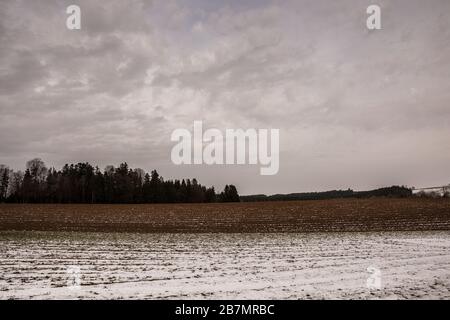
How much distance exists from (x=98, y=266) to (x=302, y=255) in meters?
8.32

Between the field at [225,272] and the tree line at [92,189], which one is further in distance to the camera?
the tree line at [92,189]

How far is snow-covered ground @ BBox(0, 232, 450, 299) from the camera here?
853 centimetres

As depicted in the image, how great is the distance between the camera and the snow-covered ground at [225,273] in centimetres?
853

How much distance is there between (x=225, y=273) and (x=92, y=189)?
110 metres

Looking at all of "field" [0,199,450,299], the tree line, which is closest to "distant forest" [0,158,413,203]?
the tree line

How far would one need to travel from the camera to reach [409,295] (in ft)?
26.8

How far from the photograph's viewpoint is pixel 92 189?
112 m

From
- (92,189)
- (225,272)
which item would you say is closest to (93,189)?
(92,189)

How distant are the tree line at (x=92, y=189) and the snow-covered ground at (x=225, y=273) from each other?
97.5m

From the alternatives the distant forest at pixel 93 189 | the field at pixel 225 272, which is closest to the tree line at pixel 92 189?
the distant forest at pixel 93 189

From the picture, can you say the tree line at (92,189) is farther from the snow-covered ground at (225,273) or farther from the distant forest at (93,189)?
the snow-covered ground at (225,273)

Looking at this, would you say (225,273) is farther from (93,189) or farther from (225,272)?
(93,189)
